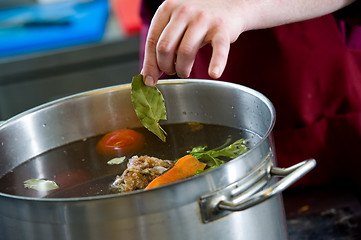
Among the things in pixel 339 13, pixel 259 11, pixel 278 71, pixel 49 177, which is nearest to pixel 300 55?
pixel 278 71

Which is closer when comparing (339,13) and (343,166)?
(339,13)

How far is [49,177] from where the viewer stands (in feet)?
3.10

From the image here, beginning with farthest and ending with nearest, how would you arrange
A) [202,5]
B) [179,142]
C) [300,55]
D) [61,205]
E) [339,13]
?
[300,55] → [339,13] → [179,142] → [202,5] → [61,205]

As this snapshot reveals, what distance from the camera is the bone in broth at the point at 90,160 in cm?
90

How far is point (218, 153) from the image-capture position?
0.91 meters

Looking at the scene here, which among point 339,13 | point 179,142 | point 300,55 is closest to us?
point 179,142

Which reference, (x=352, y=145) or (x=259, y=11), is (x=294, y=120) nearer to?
(x=352, y=145)

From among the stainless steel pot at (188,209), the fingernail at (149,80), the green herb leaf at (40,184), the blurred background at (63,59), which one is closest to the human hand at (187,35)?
the fingernail at (149,80)

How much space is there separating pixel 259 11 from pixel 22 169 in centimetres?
46

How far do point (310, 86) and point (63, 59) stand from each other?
1.11 meters

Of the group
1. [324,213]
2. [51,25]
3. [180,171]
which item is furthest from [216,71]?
[51,25]

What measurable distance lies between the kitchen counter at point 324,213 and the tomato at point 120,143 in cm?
34

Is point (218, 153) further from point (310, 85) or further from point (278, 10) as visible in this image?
point (310, 85)

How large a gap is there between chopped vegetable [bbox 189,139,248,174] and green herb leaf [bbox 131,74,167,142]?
3.1 inches
